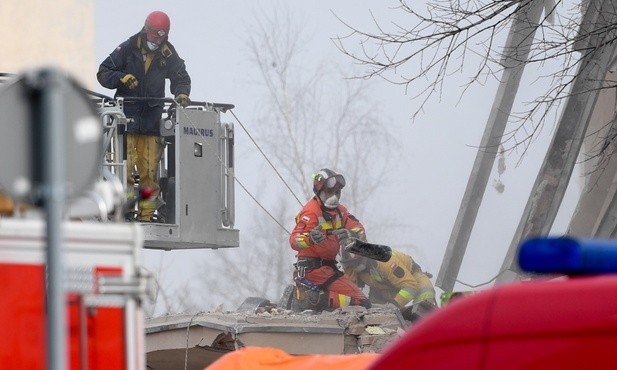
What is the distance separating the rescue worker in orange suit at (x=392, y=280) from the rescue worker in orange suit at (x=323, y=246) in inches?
11.8

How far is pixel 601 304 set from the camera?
2518mm

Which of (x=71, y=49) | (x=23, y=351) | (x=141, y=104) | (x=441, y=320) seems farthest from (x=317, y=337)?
(x=71, y=49)

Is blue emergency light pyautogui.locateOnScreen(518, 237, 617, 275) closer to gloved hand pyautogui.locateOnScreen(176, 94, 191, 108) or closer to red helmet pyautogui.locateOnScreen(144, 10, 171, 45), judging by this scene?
gloved hand pyautogui.locateOnScreen(176, 94, 191, 108)

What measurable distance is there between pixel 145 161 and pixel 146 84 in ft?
3.05

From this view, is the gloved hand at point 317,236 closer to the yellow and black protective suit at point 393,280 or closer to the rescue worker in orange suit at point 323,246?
the rescue worker in orange suit at point 323,246

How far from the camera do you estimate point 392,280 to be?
15352 millimetres

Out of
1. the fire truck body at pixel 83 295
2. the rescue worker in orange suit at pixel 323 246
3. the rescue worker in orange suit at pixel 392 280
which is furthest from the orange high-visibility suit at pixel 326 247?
the fire truck body at pixel 83 295

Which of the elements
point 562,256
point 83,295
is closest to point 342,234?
point 83,295

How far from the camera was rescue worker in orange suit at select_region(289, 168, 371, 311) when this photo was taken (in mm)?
14672

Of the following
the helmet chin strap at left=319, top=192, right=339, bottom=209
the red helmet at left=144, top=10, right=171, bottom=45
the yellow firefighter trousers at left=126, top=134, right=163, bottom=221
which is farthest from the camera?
the helmet chin strap at left=319, top=192, right=339, bottom=209

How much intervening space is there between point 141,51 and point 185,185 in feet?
5.00

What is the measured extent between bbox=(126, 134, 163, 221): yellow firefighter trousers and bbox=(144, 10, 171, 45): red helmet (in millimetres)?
1156

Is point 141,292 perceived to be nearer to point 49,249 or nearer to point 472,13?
point 49,249

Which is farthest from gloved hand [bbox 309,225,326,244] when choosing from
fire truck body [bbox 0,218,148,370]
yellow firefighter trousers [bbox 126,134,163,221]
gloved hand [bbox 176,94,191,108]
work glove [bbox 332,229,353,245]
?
fire truck body [bbox 0,218,148,370]
